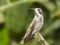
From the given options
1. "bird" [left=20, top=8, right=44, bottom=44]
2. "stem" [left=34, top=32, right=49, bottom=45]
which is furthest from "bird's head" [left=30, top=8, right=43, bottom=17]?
"stem" [left=34, top=32, right=49, bottom=45]

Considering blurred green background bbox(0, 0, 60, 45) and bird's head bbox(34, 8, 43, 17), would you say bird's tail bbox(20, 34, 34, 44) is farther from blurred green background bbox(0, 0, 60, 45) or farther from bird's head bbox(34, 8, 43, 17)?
bird's head bbox(34, 8, 43, 17)

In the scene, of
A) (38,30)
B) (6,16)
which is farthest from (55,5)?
(6,16)

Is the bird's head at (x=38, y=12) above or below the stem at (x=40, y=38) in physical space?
above

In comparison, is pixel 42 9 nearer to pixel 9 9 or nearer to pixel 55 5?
pixel 55 5

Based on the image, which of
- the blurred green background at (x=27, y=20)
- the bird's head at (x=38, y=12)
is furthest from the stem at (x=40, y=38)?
the bird's head at (x=38, y=12)

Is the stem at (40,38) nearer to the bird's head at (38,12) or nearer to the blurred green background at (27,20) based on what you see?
the blurred green background at (27,20)

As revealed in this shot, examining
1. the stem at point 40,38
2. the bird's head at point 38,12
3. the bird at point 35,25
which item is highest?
the bird's head at point 38,12

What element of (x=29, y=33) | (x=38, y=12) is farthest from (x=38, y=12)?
(x=29, y=33)
